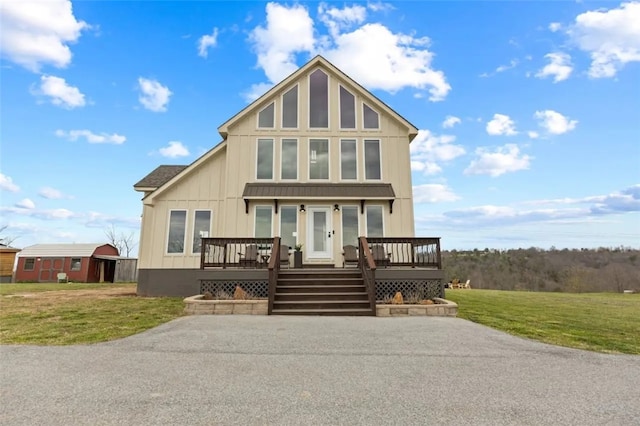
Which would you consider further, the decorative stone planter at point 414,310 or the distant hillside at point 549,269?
the distant hillside at point 549,269

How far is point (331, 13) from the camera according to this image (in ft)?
47.6

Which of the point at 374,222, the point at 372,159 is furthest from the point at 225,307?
the point at 372,159

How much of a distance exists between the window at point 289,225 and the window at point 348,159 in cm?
242

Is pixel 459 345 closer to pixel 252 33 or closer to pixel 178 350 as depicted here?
pixel 178 350

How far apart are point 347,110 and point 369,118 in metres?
0.97

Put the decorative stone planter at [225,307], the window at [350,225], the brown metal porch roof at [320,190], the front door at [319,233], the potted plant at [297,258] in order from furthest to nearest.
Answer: the window at [350,225], the front door at [319,233], the brown metal porch roof at [320,190], the potted plant at [297,258], the decorative stone planter at [225,307]

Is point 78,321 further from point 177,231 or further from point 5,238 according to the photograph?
point 5,238

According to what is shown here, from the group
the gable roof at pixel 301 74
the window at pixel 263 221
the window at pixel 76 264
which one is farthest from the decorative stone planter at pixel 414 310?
the window at pixel 76 264

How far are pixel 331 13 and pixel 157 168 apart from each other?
35.7 ft

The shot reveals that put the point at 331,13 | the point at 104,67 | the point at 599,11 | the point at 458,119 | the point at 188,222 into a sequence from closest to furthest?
the point at 599,11, the point at 188,222, the point at 331,13, the point at 104,67, the point at 458,119

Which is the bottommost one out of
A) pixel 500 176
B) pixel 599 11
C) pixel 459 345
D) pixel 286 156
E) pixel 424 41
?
pixel 459 345

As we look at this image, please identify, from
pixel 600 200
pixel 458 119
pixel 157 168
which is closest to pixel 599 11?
pixel 458 119

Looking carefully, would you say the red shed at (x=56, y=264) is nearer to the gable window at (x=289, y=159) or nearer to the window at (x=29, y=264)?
the window at (x=29, y=264)

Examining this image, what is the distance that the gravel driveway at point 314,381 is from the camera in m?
2.83
